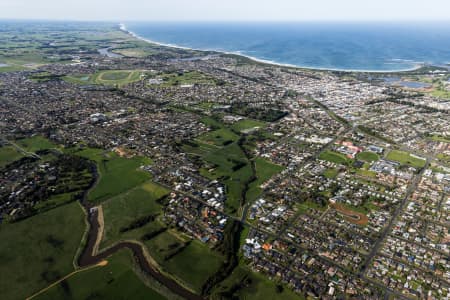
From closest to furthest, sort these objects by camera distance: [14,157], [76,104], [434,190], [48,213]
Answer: [48,213] → [434,190] → [14,157] → [76,104]

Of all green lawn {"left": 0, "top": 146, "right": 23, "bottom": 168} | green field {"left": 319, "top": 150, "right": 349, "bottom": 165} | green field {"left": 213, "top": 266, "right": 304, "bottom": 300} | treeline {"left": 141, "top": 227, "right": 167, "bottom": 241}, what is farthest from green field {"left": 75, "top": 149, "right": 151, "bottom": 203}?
green field {"left": 319, "top": 150, "right": 349, "bottom": 165}

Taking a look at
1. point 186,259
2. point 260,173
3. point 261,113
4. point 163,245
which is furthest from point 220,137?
point 186,259

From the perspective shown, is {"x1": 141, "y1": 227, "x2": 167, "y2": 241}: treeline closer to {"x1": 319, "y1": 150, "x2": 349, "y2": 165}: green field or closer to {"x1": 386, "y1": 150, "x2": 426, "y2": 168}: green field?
{"x1": 319, "y1": 150, "x2": 349, "y2": 165}: green field

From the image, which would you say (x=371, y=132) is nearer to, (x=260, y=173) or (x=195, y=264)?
(x=260, y=173)

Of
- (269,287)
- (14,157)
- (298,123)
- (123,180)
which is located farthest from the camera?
(298,123)

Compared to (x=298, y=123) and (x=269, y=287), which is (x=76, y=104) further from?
(x=269, y=287)

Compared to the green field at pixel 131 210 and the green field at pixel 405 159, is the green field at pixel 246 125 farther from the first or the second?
the green field at pixel 131 210

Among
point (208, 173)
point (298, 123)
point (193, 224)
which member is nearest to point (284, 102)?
point (298, 123)

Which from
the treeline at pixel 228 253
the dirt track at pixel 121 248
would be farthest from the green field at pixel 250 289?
the dirt track at pixel 121 248
